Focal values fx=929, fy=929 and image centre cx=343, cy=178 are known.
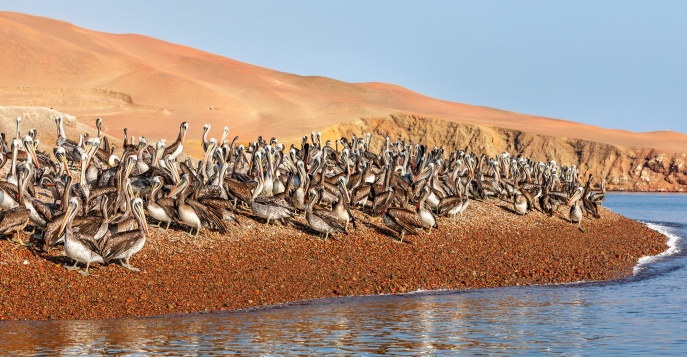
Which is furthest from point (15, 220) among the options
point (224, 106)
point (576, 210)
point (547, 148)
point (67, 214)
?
point (224, 106)

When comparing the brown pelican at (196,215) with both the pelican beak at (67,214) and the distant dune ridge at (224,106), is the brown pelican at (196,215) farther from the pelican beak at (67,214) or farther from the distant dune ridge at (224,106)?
the distant dune ridge at (224,106)

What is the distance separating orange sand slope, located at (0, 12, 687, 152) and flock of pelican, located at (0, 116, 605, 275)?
3780cm

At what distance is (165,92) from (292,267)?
7094 centimetres

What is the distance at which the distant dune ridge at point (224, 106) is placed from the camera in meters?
73.9

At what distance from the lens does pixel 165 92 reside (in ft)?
287

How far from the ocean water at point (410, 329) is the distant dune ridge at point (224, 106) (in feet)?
143

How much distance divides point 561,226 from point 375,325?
48.7 feet

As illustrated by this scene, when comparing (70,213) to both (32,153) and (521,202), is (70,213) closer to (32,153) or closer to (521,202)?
(32,153)

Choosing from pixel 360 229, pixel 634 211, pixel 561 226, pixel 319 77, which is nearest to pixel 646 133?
pixel 319 77

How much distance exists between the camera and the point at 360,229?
74.7ft

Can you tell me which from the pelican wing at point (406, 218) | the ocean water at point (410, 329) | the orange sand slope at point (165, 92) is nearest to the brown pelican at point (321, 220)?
the pelican wing at point (406, 218)

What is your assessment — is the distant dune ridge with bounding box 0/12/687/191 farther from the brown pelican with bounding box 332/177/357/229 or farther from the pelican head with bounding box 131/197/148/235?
the pelican head with bounding box 131/197/148/235

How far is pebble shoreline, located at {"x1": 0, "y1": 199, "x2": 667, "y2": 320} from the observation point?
51.9ft

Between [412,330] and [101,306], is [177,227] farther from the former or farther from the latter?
[412,330]
